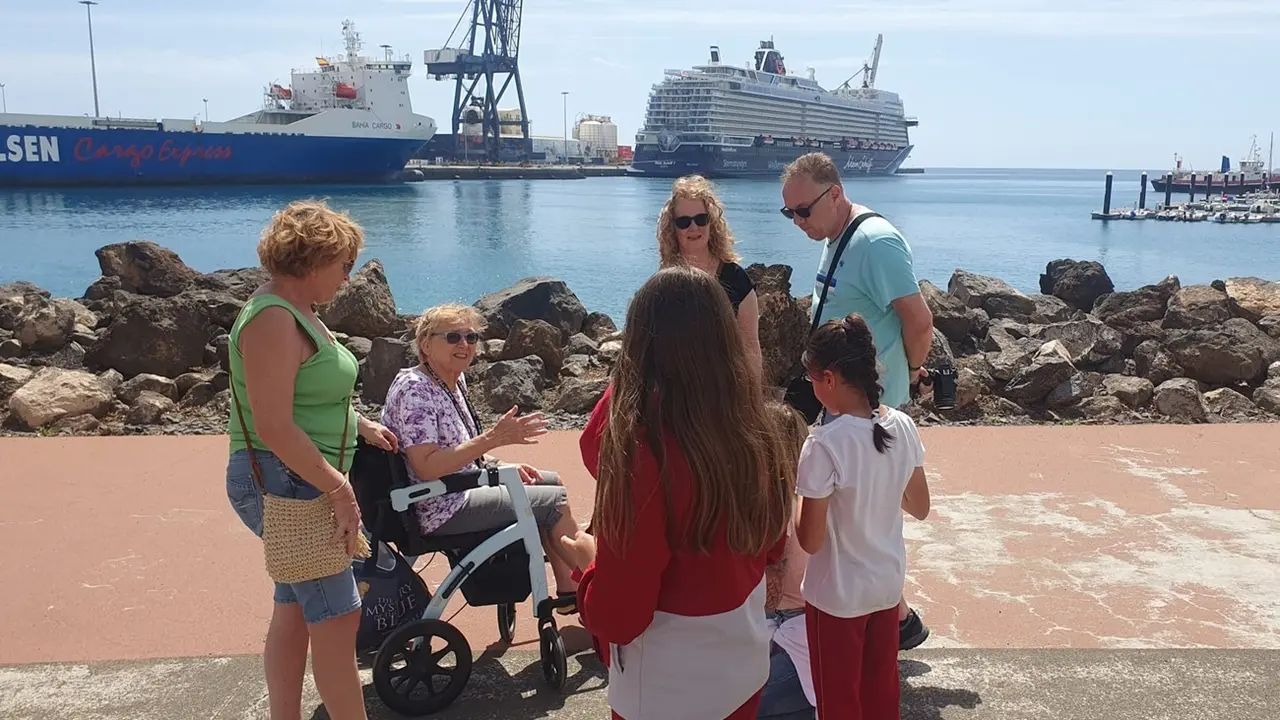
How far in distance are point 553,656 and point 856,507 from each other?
1.07 metres

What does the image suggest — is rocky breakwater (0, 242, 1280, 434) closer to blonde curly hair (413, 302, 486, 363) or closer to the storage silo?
blonde curly hair (413, 302, 486, 363)

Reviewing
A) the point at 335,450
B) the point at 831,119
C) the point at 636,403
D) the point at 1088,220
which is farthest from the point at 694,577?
the point at 831,119

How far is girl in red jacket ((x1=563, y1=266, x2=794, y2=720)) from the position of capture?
1.75 meters

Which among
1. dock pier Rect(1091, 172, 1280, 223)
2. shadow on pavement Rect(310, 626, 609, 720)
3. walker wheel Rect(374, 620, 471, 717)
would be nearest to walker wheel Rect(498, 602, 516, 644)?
shadow on pavement Rect(310, 626, 609, 720)

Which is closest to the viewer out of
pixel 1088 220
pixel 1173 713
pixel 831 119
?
pixel 1173 713

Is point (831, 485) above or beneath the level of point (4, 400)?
above

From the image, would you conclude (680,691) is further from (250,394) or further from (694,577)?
(250,394)

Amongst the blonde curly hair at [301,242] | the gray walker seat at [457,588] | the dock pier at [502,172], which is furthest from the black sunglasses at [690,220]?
the dock pier at [502,172]

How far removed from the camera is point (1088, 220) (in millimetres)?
52562

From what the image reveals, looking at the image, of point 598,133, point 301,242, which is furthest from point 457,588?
point 598,133

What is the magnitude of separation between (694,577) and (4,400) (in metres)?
6.73

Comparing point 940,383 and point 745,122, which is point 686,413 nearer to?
point 940,383

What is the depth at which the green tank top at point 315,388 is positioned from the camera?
2291 millimetres

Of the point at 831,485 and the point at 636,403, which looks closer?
the point at 636,403
